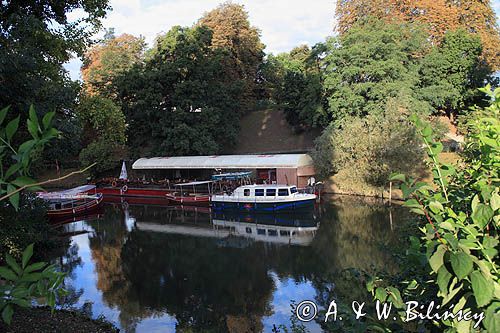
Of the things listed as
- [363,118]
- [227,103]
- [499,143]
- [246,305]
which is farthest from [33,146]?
[227,103]

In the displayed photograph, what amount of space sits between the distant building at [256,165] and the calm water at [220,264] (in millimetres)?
5066

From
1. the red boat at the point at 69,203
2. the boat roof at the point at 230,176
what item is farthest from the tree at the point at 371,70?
the red boat at the point at 69,203

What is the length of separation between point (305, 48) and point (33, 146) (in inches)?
2158

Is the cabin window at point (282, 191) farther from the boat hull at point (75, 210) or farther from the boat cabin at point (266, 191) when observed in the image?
the boat hull at point (75, 210)

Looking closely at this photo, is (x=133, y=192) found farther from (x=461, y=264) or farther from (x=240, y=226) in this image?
(x=461, y=264)

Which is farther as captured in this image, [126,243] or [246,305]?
[126,243]

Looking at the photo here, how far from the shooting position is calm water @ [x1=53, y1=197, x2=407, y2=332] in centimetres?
1172

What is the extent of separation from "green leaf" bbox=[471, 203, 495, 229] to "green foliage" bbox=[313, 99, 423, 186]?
26065mm

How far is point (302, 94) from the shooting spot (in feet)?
124

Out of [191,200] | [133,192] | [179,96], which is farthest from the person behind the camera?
[179,96]

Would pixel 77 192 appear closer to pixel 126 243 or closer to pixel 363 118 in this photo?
pixel 126 243

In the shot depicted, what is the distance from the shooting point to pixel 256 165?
3212cm

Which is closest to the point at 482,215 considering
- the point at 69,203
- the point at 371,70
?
the point at 69,203

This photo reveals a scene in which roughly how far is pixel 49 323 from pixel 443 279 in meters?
8.56
